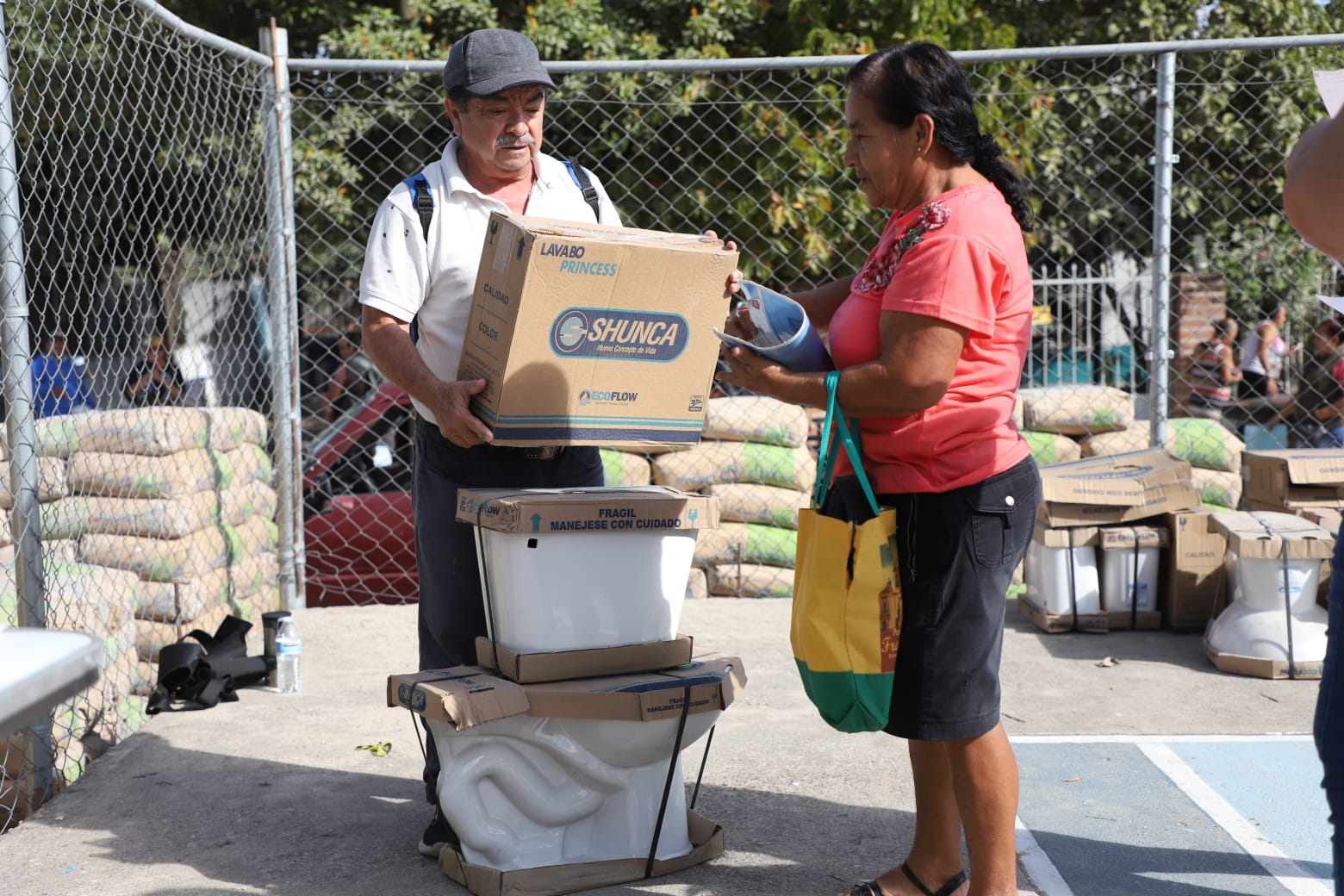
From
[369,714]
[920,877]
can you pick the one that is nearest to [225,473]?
[369,714]

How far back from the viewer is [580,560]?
308 centimetres

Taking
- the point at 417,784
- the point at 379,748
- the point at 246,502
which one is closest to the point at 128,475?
the point at 246,502

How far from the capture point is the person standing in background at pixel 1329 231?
5.43 feet

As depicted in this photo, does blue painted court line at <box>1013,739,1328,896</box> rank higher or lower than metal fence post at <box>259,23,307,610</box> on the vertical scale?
lower

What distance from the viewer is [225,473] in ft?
19.1

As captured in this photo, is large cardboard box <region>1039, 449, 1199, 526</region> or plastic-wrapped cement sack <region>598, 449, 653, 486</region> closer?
large cardboard box <region>1039, 449, 1199, 526</region>

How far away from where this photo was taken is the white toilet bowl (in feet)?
9.94

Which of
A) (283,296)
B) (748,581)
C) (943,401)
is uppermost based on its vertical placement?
(283,296)

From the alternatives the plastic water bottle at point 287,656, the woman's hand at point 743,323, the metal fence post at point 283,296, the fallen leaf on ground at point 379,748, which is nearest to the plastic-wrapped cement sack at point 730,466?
the metal fence post at point 283,296

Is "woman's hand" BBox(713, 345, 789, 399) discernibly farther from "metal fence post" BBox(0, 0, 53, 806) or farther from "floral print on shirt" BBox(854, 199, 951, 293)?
"metal fence post" BBox(0, 0, 53, 806)

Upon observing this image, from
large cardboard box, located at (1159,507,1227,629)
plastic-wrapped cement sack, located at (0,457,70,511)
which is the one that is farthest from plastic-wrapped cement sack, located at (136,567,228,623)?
large cardboard box, located at (1159,507,1227,629)

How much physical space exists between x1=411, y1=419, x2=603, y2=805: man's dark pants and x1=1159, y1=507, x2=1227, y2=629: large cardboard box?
10.1ft

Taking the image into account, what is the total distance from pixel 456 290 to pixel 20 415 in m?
1.40

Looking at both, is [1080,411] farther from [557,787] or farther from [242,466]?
[557,787]
